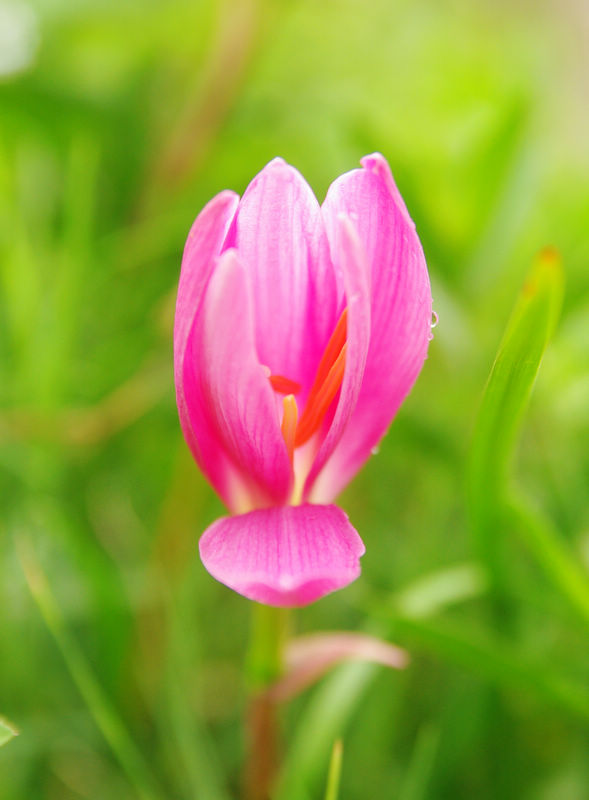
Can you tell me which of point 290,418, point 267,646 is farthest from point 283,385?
point 267,646

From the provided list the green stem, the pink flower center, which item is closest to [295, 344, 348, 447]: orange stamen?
the pink flower center

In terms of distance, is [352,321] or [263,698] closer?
[352,321]

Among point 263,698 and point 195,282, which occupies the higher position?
point 195,282

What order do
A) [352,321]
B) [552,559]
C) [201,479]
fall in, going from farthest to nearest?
[201,479] → [552,559] → [352,321]

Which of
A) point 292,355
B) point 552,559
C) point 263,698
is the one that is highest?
point 292,355

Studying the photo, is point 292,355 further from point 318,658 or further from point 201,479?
point 201,479

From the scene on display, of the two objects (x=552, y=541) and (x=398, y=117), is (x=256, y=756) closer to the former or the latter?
(x=552, y=541)

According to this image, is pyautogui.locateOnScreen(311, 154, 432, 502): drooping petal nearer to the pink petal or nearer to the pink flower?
the pink flower
